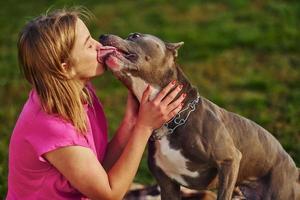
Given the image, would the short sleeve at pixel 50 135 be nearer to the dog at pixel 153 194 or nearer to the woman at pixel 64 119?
the woman at pixel 64 119

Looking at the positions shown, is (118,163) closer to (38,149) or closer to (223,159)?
(38,149)

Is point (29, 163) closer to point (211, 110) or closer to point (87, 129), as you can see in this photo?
point (87, 129)

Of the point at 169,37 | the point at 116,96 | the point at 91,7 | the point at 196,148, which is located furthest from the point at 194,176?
the point at 91,7

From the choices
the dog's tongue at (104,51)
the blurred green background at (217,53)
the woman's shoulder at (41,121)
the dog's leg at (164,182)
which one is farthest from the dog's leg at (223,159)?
the blurred green background at (217,53)

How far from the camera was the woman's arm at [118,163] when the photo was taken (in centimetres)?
354

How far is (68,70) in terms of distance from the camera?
368 centimetres

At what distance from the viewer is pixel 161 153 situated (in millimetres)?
3748

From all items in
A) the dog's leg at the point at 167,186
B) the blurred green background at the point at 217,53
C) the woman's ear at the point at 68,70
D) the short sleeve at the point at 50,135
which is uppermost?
the woman's ear at the point at 68,70

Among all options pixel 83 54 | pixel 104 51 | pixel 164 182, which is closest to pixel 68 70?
pixel 83 54

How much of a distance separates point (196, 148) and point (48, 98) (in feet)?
2.73

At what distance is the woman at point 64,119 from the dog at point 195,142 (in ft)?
0.24

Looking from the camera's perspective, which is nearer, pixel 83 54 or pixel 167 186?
pixel 83 54

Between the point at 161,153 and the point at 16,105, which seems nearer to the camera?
the point at 161,153

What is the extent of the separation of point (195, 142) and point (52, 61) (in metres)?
0.87
